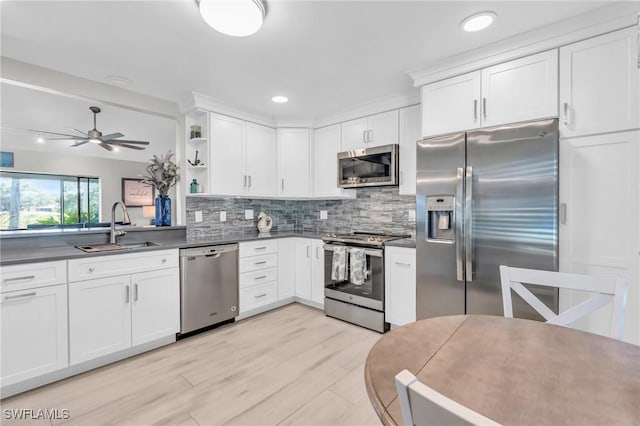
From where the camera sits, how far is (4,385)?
184 centimetres

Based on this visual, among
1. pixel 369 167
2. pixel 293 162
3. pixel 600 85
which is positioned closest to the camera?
pixel 600 85

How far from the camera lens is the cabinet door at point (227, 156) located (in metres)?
3.20

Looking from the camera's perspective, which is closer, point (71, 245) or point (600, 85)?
point (600, 85)

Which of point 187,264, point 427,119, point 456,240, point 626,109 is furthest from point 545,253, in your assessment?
point 187,264

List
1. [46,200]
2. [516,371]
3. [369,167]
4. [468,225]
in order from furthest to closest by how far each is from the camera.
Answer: [46,200]
[369,167]
[468,225]
[516,371]

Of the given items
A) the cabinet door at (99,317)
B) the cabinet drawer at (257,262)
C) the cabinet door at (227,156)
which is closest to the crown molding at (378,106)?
the cabinet door at (227,156)

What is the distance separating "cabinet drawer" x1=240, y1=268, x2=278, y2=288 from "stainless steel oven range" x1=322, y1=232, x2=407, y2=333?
64 cm

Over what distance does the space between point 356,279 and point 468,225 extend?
127 centimetres

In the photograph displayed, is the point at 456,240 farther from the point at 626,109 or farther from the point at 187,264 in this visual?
the point at 187,264

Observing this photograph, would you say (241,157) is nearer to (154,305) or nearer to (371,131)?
(371,131)

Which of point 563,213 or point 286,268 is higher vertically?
point 563,213

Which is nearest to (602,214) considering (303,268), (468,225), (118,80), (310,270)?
(468,225)

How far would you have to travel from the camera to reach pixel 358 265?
300 centimetres

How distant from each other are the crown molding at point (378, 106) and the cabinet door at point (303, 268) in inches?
60.9
